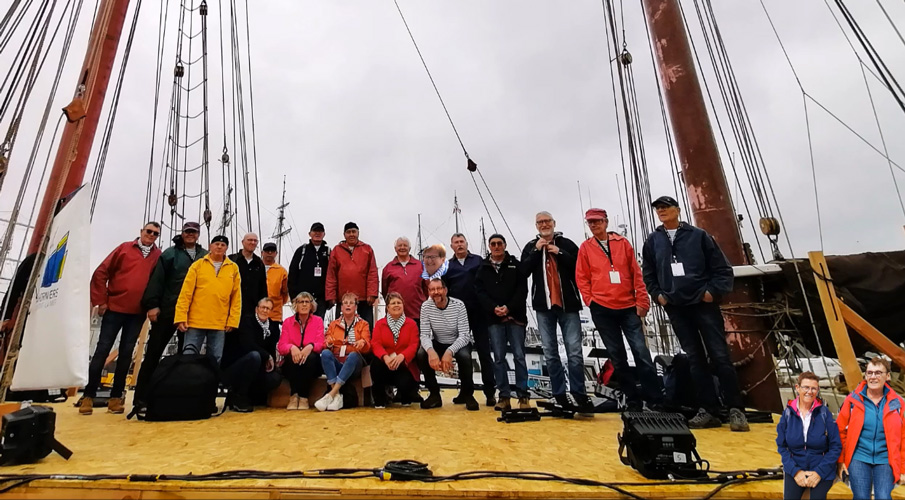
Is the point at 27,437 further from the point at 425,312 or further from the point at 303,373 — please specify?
→ the point at 425,312

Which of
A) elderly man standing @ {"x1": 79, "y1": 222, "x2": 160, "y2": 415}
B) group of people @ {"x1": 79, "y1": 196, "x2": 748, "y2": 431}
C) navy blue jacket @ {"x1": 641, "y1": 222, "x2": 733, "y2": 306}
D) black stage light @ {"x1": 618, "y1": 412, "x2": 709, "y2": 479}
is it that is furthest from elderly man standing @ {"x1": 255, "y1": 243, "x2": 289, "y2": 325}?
black stage light @ {"x1": 618, "y1": 412, "x2": 709, "y2": 479}

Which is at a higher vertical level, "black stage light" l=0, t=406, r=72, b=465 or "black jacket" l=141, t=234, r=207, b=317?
"black jacket" l=141, t=234, r=207, b=317

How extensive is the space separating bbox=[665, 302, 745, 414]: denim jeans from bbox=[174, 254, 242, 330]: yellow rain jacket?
4.18 metres

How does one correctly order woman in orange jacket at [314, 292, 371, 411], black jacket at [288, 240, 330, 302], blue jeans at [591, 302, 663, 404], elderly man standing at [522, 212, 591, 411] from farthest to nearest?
1. black jacket at [288, 240, 330, 302]
2. woman in orange jacket at [314, 292, 371, 411]
3. elderly man standing at [522, 212, 591, 411]
4. blue jeans at [591, 302, 663, 404]

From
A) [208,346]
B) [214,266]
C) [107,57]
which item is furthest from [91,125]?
[208,346]

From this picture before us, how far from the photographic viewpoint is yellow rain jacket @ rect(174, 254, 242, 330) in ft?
13.3

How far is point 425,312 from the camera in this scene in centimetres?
463

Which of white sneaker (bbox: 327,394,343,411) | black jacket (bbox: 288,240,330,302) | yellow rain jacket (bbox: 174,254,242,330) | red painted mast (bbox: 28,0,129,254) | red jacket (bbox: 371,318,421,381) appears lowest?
white sneaker (bbox: 327,394,343,411)

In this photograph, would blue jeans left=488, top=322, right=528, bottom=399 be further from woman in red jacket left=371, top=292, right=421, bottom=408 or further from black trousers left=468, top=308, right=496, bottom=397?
woman in red jacket left=371, top=292, right=421, bottom=408

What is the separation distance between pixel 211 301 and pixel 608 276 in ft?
12.7

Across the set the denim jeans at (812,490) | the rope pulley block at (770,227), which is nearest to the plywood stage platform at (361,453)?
the denim jeans at (812,490)

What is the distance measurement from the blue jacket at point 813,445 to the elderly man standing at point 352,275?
409 centimetres

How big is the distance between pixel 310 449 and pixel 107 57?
15.9 feet

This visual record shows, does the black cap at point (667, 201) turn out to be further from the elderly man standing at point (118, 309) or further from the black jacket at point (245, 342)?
the elderly man standing at point (118, 309)
